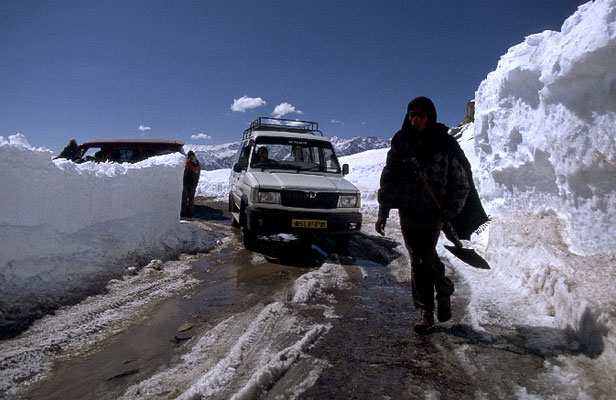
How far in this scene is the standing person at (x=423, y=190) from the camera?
3174 millimetres

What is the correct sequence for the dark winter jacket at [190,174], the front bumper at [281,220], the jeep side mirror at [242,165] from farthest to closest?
1. the dark winter jacket at [190,174]
2. the jeep side mirror at [242,165]
3. the front bumper at [281,220]

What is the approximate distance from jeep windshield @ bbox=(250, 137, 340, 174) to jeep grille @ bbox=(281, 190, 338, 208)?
1.27m

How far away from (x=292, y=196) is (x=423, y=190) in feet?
10.1

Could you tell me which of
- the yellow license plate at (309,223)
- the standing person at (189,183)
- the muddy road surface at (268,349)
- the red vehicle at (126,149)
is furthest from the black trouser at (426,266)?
the red vehicle at (126,149)

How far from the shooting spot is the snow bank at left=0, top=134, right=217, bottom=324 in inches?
157

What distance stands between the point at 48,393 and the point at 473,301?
382cm

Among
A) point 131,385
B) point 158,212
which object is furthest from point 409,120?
point 158,212

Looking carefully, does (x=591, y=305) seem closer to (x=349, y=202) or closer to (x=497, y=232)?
(x=497, y=232)

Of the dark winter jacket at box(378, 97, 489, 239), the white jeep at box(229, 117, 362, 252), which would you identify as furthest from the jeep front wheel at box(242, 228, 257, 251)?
Answer: the dark winter jacket at box(378, 97, 489, 239)

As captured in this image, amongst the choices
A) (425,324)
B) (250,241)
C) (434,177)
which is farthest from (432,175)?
(250,241)

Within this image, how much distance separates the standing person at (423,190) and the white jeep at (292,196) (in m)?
2.73

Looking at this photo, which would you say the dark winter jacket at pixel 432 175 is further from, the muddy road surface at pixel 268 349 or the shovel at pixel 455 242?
the muddy road surface at pixel 268 349

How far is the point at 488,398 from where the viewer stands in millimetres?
2291

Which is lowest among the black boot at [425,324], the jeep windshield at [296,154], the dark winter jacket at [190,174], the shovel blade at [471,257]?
the black boot at [425,324]
